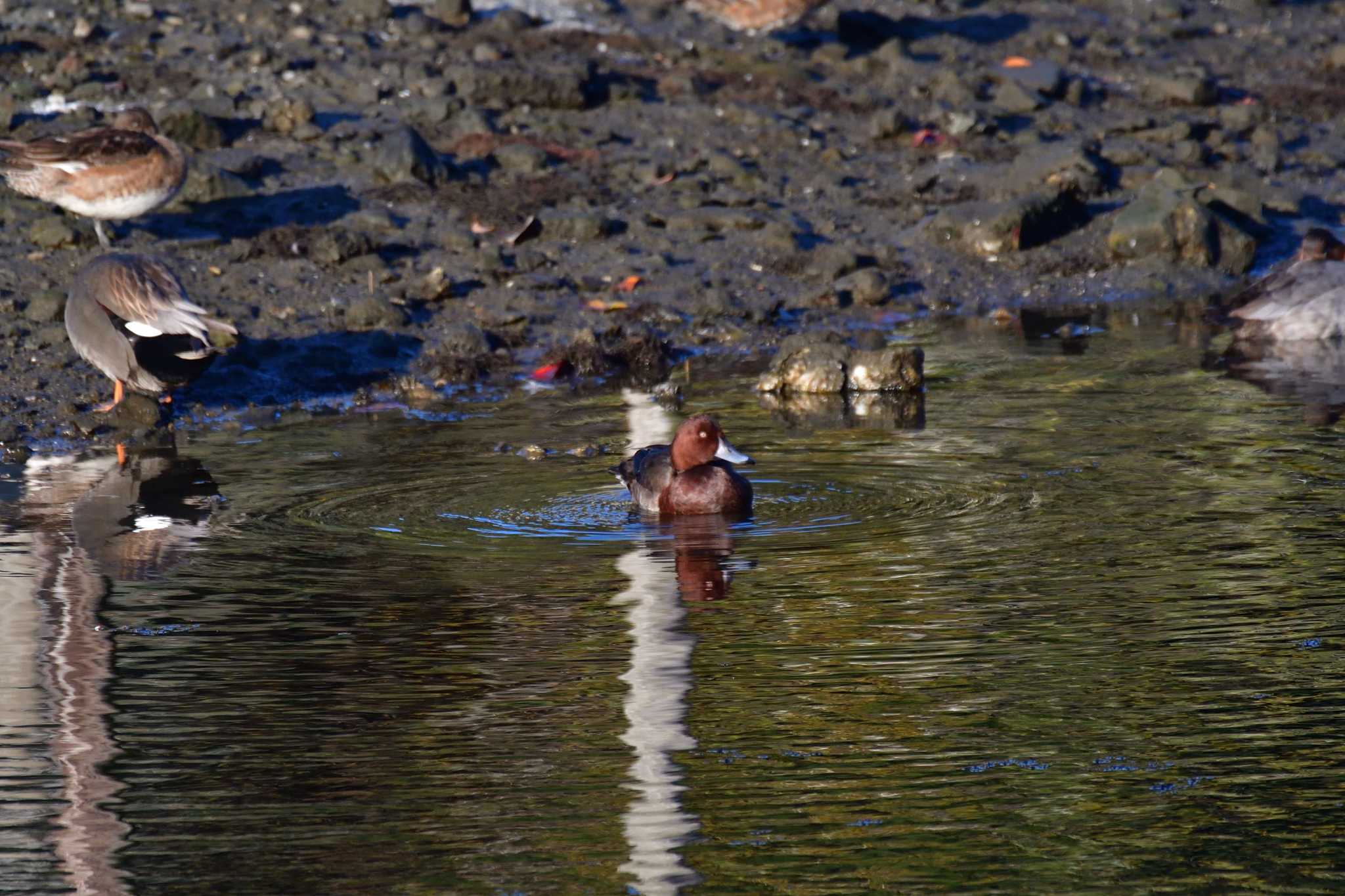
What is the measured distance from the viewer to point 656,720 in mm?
6012

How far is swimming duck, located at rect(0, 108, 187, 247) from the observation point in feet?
43.7

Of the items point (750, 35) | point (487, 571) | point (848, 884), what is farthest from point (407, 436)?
point (750, 35)

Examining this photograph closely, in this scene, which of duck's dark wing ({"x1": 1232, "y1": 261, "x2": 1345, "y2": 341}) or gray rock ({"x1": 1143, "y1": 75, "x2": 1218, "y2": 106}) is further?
gray rock ({"x1": 1143, "y1": 75, "x2": 1218, "y2": 106})

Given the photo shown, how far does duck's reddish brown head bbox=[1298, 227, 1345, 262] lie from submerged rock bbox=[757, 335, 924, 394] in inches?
159

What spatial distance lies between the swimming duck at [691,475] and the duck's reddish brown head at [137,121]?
6202 millimetres

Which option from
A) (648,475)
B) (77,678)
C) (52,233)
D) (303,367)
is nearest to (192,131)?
(52,233)

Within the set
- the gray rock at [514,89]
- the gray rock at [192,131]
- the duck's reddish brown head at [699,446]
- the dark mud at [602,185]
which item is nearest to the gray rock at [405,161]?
the dark mud at [602,185]

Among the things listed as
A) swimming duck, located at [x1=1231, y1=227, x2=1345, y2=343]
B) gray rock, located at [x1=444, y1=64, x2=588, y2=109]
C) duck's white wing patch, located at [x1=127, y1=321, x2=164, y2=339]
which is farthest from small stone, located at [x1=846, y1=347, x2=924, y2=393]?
gray rock, located at [x1=444, y1=64, x2=588, y2=109]

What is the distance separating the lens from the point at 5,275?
13.3 meters

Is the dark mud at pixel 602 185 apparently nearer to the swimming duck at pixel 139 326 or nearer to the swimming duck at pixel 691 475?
the swimming duck at pixel 139 326

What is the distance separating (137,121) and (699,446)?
22.0 feet

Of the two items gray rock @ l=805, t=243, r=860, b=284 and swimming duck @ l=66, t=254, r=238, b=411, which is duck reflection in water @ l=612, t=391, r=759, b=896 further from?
gray rock @ l=805, t=243, r=860, b=284

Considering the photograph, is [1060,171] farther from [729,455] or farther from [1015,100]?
[729,455]

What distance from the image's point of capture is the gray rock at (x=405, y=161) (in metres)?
15.9
